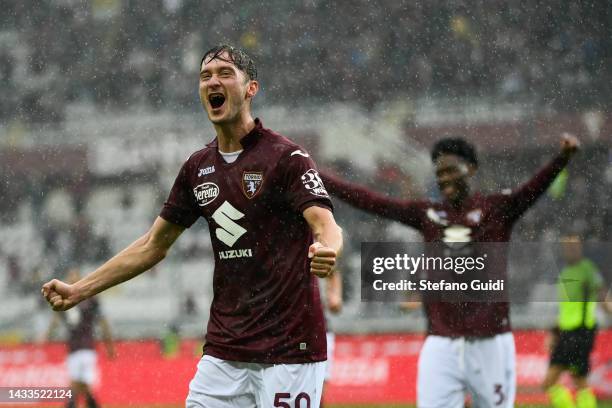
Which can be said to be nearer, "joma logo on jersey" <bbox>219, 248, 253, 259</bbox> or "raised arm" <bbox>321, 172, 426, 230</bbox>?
"joma logo on jersey" <bbox>219, 248, 253, 259</bbox>

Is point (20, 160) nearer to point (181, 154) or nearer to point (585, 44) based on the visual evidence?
point (181, 154)

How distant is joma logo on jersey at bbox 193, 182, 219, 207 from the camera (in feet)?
10.6

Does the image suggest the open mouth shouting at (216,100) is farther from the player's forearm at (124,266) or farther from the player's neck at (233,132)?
the player's forearm at (124,266)

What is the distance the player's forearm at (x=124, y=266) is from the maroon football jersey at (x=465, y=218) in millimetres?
1224

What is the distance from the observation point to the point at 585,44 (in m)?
10.6

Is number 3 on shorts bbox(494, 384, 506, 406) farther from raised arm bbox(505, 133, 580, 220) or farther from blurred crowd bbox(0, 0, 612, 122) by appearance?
blurred crowd bbox(0, 0, 612, 122)

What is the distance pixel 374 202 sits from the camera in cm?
451

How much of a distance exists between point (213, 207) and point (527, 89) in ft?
27.7

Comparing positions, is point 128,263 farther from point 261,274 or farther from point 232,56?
point 232,56

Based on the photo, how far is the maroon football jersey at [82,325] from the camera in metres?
7.65

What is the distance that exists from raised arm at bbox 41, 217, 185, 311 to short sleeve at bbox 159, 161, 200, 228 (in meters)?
0.03

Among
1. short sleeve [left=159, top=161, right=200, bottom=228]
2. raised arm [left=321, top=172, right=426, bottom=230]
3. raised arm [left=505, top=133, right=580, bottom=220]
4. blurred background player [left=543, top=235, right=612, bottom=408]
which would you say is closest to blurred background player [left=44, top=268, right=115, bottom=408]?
blurred background player [left=543, top=235, right=612, bottom=408]

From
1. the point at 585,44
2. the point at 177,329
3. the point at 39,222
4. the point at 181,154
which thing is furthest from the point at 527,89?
the point at 39,222

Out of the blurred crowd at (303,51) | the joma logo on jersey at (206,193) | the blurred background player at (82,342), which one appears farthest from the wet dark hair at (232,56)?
the blurred crowd at (303,51)
